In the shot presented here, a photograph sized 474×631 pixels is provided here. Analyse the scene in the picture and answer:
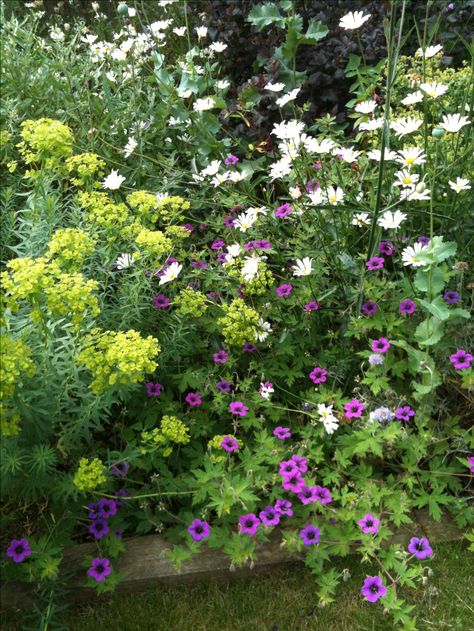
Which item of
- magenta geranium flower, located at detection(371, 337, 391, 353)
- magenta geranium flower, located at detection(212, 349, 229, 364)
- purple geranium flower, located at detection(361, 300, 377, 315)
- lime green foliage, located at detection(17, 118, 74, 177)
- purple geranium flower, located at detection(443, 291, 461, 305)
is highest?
lime green foliage, located at detection(17, 118, 74, 177)

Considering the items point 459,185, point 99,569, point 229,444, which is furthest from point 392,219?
point 99,569

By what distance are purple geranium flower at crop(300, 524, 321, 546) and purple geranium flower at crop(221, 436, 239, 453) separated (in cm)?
35

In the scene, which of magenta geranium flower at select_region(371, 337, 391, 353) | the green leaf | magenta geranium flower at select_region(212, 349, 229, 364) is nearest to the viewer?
magenta geranium flower at select_region(371, 337, 391, 353)

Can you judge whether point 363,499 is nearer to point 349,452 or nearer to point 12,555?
point 349,452

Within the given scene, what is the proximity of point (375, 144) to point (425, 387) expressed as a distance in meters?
1.17

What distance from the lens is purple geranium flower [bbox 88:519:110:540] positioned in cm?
231

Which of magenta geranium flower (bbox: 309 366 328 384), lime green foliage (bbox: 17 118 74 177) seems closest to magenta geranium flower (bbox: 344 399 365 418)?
magenta geranium flower (bbox: 309 366 328 384)

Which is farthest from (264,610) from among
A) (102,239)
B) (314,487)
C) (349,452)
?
(102,239)

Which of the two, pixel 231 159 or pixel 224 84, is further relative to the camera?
pixel 224 84

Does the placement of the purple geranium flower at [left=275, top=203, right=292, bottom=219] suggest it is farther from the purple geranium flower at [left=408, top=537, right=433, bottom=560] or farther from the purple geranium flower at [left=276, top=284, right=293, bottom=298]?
the purple geranium flower at [left=408, top=537, right=433, bottom=560]

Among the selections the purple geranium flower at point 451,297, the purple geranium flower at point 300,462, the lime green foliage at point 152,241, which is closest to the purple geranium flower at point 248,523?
the purple geranium flower at point 300,462

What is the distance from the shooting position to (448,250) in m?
2.39

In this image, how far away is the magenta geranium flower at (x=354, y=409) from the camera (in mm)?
2490

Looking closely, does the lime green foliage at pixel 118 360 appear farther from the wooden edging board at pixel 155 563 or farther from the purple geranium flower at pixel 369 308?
the purple geranium flower at pixel 369 308
